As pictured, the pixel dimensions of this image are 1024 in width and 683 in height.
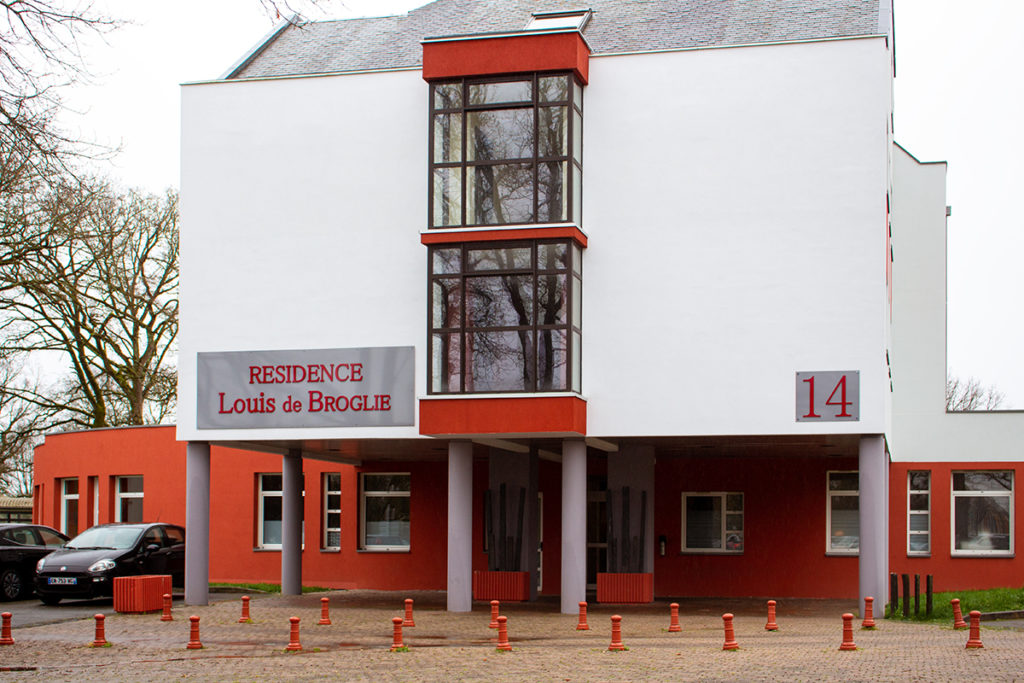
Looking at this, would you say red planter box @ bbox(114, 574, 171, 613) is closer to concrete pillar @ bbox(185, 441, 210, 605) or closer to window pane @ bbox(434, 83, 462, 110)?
concrete pillar @ bbox(185, 441, 210, 605)

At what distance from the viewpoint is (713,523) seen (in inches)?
1148

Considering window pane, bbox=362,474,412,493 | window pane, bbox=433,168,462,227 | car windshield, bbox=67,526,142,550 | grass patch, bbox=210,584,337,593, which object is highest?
window pane, bbox=433,168,462,227

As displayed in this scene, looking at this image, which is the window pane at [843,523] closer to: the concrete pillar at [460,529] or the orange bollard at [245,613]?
the concrete pillar at [460,529]

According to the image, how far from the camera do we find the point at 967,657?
47.3 ft

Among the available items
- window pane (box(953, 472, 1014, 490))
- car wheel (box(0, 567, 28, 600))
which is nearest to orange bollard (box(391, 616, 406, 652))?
car wheel (box(0, 567, 28, 600))

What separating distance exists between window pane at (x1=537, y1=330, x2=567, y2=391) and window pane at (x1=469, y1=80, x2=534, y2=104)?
3.82m

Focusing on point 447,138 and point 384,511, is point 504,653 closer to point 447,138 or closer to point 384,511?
point 447,138

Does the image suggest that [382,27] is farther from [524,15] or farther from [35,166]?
[35,166]

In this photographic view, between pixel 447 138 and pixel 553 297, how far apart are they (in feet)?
10.4

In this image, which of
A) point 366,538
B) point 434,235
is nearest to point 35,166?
point 434,235

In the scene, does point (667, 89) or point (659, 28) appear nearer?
point (667, 89)

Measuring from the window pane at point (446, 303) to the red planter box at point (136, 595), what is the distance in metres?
6.50

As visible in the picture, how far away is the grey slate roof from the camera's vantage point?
23.4m

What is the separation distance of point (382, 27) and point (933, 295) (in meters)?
14.4
